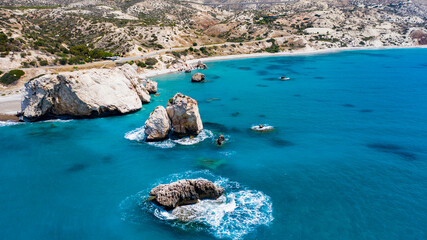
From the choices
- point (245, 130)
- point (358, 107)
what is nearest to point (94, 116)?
point (245, 130)

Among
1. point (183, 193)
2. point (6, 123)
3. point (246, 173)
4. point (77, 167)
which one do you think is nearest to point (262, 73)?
point (246, 173)

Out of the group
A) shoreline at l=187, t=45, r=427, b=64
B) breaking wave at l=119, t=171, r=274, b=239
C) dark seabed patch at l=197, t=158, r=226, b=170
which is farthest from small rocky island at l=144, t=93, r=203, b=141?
shoreline at l=187, t=45, r=427, b=64

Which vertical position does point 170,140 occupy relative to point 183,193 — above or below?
below

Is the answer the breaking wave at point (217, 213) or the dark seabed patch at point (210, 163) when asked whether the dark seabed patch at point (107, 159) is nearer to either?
the breaking wave at point (217, 213)

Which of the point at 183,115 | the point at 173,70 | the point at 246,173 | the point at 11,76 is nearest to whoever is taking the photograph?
the point at 246,173

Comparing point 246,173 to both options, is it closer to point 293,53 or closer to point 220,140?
point 220,140

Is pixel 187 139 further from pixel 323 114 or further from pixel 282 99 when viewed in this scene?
pixel 282 99

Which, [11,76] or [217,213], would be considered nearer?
[217,213]
